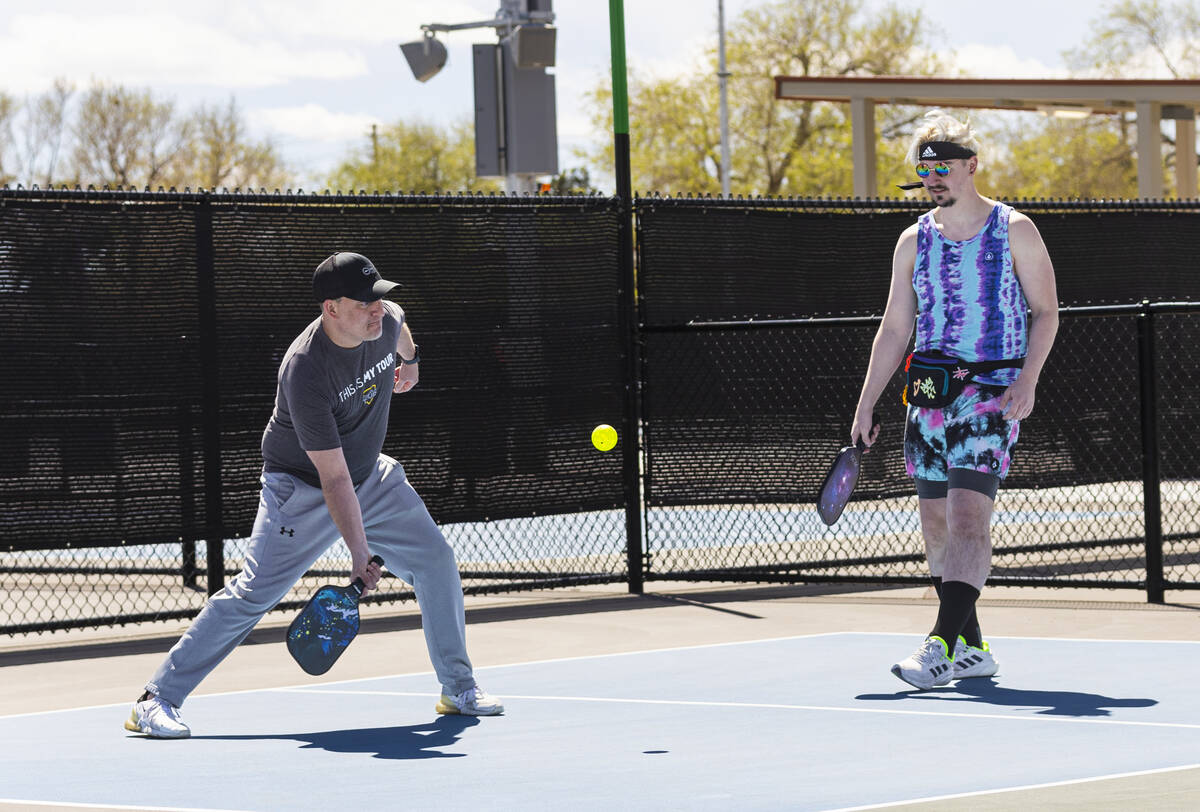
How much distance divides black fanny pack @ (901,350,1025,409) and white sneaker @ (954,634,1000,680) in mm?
1007

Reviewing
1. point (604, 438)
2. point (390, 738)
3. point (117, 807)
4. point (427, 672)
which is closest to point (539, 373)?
point (604, 438)

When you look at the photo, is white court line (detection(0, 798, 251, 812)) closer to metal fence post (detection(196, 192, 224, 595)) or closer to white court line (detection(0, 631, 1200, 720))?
white court line (detection(0, 631, 1200, 720))

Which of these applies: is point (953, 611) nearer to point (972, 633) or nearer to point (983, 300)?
point (972, 633)

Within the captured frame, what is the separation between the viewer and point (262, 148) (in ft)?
216

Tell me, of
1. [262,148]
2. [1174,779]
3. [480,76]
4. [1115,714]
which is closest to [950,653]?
[1115,714]

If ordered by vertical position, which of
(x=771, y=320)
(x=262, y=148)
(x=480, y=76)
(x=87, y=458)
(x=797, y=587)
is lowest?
(x=797, y=587)

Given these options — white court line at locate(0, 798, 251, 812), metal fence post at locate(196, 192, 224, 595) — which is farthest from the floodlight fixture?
white court line at locate(0, 798, 251, 812)

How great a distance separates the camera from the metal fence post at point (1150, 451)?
9430 mm

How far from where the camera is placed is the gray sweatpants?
6.33m

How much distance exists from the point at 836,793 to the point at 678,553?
6209 mm

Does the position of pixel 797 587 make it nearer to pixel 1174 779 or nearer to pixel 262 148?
pixel 1174 779

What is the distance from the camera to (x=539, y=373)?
9.98 meters

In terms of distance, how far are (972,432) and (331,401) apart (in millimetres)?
2577

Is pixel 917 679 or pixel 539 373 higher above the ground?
pixel 539 373
